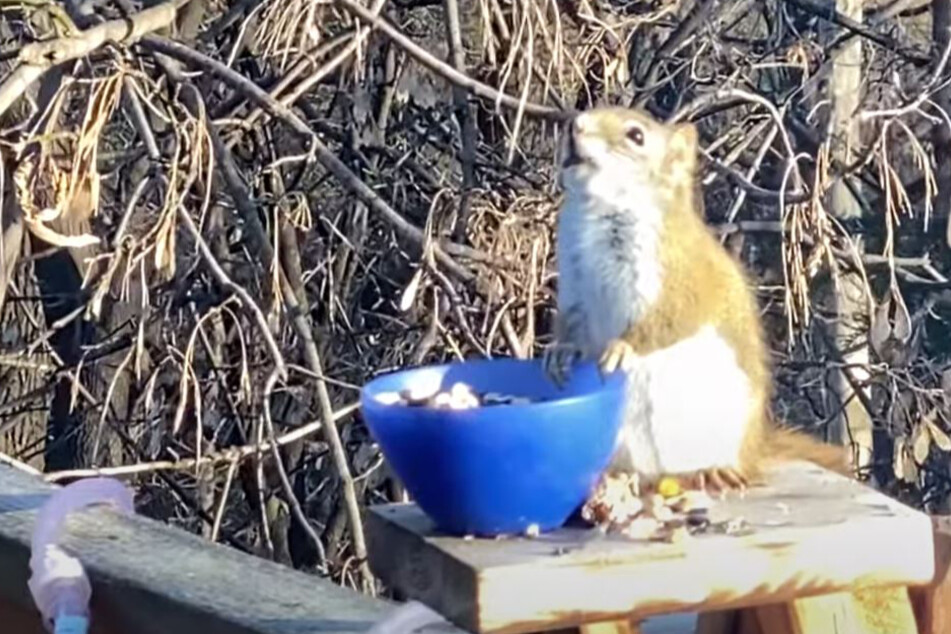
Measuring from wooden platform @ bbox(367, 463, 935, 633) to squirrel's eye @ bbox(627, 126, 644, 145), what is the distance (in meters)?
0.48

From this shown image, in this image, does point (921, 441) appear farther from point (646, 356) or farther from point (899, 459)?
point (646, 356)

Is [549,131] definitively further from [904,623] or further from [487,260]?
[904,623]

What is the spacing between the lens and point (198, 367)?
4.25 m

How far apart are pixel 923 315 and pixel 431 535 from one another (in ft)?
11.3

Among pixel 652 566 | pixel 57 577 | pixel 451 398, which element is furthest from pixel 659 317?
pixel 57 577

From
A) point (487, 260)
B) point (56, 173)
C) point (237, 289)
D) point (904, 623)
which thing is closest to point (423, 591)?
point (904, 623)

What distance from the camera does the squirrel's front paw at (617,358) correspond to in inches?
66.1

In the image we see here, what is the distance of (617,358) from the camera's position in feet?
5.56

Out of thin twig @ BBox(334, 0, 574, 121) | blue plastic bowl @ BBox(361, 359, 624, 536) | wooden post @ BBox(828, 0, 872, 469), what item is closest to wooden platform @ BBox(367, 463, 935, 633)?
blue plastic bowl @ BBox(361, 359, 624, 536)

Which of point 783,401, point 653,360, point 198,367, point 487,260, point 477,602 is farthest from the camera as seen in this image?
point 783,401

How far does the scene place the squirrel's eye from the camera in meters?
1.90

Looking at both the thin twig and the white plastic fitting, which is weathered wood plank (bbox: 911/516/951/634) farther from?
the thin twig

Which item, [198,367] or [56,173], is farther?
[198,367]

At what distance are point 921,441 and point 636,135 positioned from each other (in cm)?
248
